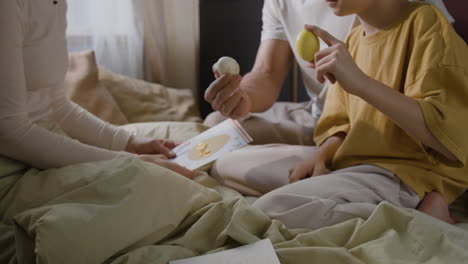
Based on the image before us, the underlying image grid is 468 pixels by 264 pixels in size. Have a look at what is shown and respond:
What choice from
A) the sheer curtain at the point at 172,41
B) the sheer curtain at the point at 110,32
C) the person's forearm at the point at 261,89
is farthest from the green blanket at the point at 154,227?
the sheer curtain at the point at 172,41

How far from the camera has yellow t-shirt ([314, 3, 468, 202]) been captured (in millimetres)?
962

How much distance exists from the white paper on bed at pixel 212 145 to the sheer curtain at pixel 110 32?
3.71ft

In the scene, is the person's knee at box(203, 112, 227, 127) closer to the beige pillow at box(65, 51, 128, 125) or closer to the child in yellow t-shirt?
the beige pillow at box(65, 51, 128, 125)

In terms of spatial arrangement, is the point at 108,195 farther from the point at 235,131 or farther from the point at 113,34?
the point at 113,34

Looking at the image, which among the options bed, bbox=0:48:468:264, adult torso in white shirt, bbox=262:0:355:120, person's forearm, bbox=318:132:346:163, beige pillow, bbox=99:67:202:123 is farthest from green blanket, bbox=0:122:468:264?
→ beige pillow, bbox=99:67:202:123

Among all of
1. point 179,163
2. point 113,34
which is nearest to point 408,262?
point 179,163

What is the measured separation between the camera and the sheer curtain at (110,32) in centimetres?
214

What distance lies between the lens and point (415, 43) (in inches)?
40.5

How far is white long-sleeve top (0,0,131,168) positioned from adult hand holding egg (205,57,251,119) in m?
0.31

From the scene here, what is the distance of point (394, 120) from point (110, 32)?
63.1 inches

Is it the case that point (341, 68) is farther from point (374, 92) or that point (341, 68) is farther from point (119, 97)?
point (119, 97)

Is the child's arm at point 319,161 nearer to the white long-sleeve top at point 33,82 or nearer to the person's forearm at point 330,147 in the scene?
A: the person's forearm at point 330,147

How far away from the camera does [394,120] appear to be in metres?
0.97

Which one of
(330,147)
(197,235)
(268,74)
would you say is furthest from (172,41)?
(197,235)
